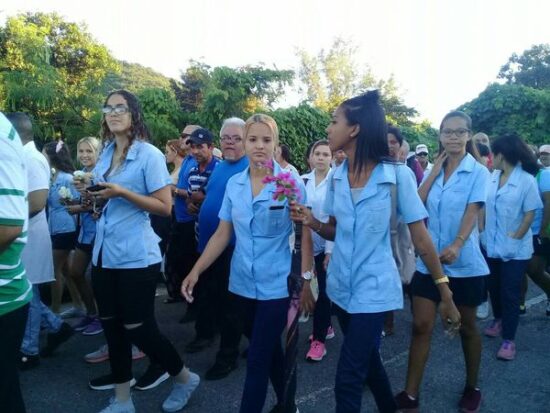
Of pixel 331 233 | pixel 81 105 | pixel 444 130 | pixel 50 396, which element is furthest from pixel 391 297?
pixel 81 105

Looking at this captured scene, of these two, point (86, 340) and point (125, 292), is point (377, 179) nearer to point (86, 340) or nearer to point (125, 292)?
point (125, 292)

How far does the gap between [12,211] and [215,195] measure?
7.56ft

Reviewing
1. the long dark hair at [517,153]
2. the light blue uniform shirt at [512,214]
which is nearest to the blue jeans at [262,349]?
the light blue uniform shirt at [512,214]

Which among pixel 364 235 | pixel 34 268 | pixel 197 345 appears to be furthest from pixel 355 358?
pixel 34 268

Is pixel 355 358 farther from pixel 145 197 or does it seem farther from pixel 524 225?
pixel 524 225

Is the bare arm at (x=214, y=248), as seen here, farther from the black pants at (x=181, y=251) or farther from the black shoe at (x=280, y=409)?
the black pants at (x=181, y=251)

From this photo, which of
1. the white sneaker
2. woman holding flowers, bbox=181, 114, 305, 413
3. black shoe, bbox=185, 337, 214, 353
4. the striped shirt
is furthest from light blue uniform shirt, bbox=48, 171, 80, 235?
the white sneaker

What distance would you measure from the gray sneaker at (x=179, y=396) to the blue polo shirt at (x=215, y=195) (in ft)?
4.20

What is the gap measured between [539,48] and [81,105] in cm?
4191

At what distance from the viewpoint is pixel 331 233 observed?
3.03 m

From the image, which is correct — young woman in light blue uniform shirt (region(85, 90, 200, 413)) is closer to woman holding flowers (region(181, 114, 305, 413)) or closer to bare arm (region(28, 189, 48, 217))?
woman holding flowers (region(181, 114, 305, 413))

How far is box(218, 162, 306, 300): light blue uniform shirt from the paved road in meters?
1.15

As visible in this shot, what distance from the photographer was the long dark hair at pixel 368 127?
2725 mm

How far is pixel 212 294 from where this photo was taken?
459 centimetres
